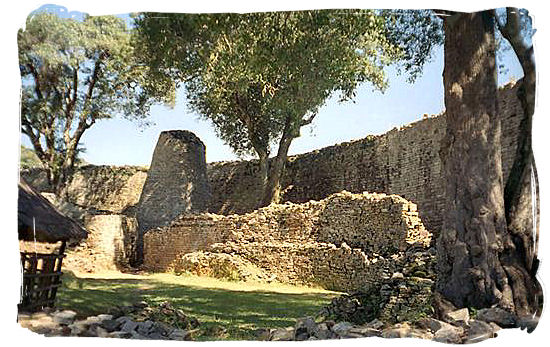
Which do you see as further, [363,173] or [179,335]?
[363,173]

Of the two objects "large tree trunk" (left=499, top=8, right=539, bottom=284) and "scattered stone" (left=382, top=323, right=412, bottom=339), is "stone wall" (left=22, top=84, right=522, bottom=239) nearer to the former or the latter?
"large tree trunk" (left=499, top=8, right=539, bottom=284)

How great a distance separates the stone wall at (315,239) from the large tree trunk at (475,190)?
437mm

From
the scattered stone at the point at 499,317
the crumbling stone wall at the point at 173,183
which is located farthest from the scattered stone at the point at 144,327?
the scattered stone at the point at 499,317

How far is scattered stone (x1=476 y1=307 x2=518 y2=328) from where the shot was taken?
5.76 m

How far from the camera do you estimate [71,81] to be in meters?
6.32

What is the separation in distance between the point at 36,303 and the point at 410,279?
3673 millimetres

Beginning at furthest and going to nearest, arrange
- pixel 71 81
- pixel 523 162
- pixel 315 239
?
pixel 315 239
pixel 71 81
pixel 523 162

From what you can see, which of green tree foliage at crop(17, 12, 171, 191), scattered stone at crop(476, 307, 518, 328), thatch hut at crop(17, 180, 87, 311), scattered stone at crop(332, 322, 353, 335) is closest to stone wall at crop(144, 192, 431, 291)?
scattered stone at crop(332, 322, 353, 335)

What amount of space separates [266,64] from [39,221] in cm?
279

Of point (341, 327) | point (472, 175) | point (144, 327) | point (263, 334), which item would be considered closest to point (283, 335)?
point (263, 334)

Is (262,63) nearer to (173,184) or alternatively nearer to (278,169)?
(278,169)

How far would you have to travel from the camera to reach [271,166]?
670 centimetres

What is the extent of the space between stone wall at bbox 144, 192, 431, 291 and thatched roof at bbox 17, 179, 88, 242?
40.0 inches

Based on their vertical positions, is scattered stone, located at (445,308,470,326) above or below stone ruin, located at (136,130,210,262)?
below
